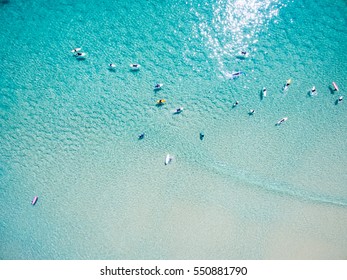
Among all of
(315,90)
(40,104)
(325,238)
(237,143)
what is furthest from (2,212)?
(315,90)

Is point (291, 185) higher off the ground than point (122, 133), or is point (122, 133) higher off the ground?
point (122, 133)

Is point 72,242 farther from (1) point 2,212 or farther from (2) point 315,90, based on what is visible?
(2) point 315,90

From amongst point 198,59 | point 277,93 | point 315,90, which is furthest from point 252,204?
point 198,59

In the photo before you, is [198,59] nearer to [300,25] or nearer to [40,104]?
[300,25]

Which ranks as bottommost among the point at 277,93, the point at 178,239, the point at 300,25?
the point at 178,239

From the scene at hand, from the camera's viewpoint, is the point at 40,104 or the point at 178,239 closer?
the point at 178,239

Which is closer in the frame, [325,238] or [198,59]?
[325,238]
